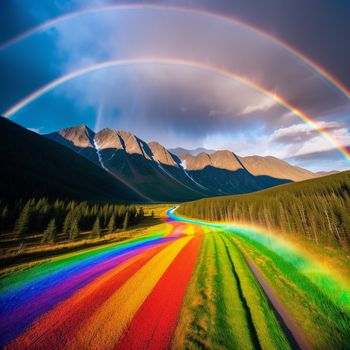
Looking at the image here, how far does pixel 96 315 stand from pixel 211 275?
864 centimetres

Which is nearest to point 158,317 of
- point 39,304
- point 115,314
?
point 115,314

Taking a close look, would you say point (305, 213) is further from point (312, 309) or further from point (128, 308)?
point (128, 308)

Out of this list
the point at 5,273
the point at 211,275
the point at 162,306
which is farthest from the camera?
the point at 5,273

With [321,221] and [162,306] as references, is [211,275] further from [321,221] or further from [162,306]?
[321,221]

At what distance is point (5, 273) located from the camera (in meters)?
15.0

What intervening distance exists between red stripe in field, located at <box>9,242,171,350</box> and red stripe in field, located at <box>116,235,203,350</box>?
8.48 ft

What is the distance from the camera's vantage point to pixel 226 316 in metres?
8.73

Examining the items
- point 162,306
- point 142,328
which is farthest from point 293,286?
point 142,328

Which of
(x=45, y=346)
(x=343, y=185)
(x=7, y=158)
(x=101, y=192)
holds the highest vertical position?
(x=7, y=158)

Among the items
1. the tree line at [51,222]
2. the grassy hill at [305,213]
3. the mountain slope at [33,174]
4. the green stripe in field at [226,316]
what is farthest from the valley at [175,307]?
the mountain slope at [33,174]

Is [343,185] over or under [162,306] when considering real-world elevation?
over

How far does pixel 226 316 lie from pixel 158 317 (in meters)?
3.39

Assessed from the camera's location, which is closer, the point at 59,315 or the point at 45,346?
the point at 45,346

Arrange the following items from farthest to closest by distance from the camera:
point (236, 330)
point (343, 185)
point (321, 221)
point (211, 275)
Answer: point (343, 185)
point (321, 221)
point (211, 275)
point (236, 330)
